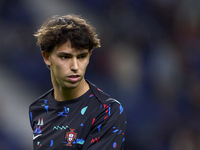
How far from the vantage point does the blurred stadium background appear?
4.47 meters

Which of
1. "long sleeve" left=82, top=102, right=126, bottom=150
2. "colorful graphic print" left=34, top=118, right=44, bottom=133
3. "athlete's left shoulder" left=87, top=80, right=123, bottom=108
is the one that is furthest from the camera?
"colorful graphic print" left=34, top=118, right=44, bottom=133

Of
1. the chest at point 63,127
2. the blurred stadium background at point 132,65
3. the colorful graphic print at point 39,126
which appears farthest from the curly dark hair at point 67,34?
the blurred stadium background at point 132,65

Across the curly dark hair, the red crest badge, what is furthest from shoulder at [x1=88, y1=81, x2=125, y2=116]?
the curly dark hair

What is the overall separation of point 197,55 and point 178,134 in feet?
3.92

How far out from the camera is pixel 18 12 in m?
4.69

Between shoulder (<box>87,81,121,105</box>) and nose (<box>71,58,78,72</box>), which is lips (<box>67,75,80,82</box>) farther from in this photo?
shoulder (<box>87,81,121,105</box>)

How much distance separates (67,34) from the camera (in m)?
2.18

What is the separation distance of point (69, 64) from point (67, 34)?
0.20 metres

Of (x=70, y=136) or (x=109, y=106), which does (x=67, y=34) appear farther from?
(x=70, y=136)

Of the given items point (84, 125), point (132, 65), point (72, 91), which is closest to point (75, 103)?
point (72, 91)

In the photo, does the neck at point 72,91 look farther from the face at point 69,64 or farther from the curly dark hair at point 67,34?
the curly dark hair at point 67,34

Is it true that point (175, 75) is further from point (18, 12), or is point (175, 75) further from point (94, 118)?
point (94, 118)

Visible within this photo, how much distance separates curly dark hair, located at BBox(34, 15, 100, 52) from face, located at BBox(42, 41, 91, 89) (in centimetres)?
4

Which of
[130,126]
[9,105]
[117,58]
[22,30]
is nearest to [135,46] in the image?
[117,58]
